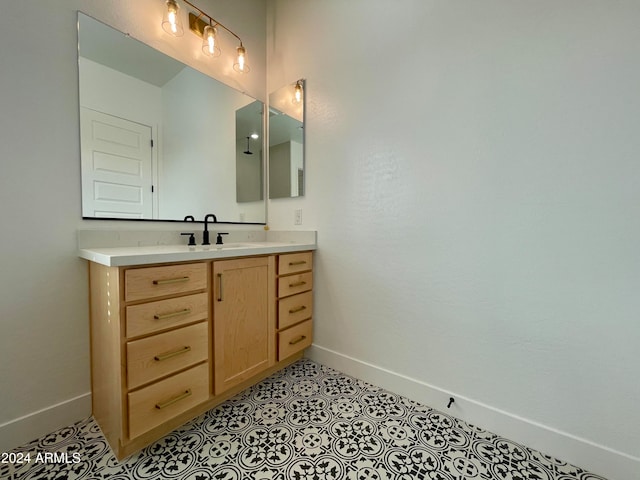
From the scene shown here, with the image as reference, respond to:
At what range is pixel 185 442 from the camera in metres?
1.24

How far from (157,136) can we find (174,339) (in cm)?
119

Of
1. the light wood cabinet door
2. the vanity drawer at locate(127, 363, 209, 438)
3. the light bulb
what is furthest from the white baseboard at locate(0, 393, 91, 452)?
the light bulb

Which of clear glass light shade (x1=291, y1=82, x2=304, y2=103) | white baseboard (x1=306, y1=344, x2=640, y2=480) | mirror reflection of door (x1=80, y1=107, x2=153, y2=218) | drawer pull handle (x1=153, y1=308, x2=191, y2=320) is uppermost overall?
clear glass light shade (x1=291, y1=82, x2=304, y2=103)

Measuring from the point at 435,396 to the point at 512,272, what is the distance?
0.79m

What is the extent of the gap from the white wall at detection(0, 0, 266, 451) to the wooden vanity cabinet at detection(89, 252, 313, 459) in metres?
0.12

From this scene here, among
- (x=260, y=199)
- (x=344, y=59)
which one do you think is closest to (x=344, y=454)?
(x=260, y=199)

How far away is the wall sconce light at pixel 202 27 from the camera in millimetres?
1564

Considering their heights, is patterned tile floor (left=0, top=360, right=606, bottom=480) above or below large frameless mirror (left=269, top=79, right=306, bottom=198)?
below

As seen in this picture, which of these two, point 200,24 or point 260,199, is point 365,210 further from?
point 200,24

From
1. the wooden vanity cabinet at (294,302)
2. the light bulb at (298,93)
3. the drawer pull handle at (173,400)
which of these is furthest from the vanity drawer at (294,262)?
the light bulb at (298,93)

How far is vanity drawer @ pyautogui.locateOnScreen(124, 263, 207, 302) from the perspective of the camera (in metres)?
1.08

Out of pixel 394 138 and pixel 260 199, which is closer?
pixel 394 138

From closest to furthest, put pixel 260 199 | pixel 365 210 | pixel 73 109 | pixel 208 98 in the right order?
pixel 73 109 → pixel 365 210 → pixel 208 98 → pixel 260 199

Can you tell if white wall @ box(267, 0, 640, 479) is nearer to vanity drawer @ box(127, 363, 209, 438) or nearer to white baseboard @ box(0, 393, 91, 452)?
vanity drawer @ box(127, 363, 209, 438)
